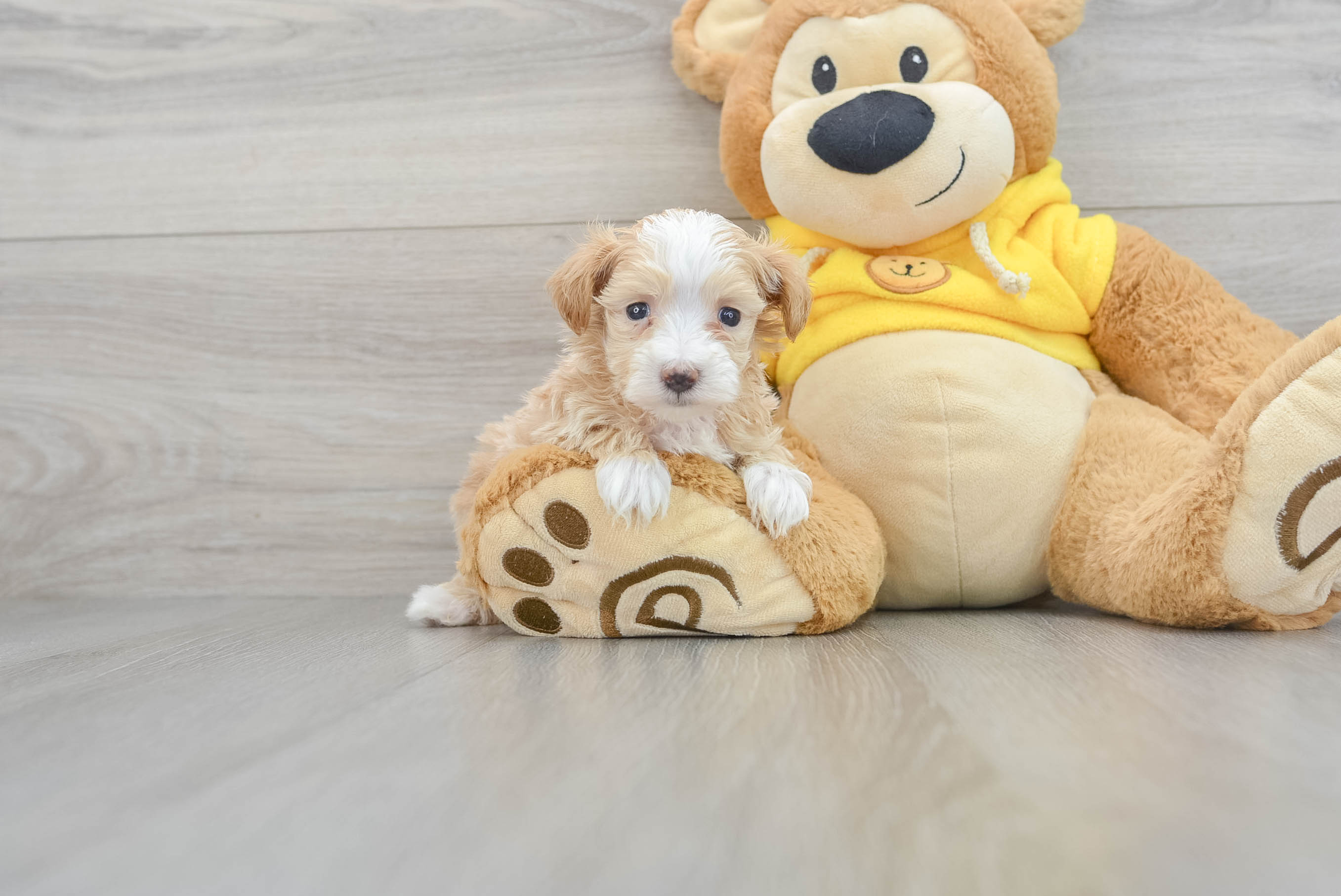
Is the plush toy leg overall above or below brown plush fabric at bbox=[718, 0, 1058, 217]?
below

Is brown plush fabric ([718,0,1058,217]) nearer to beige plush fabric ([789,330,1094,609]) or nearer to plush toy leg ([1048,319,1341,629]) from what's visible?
beige plush fabric ([789,330,1094,609])

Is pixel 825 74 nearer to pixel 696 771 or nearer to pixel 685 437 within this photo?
pixel 685 437

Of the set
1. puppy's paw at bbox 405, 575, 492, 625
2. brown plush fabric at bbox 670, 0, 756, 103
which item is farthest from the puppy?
brown plush fabric at bbox 670, 0, 756, 103

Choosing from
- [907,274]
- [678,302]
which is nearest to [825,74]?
[907,274]

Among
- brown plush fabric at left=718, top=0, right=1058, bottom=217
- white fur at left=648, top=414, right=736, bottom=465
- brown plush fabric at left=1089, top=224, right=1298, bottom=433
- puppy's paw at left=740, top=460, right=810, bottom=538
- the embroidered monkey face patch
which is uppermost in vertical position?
brown plush fabric at left=718, top=0, right=1058, bottom=217

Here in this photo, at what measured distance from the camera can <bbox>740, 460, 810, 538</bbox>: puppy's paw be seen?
2.46ft

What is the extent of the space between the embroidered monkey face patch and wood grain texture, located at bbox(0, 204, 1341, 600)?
0.43 meters

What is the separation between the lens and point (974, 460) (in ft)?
2.81

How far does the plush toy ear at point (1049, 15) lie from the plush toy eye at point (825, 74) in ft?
0.69

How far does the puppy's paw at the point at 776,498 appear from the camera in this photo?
29.6 inches

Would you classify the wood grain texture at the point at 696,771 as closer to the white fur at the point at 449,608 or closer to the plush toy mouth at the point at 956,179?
the white fur at the point at 449,608

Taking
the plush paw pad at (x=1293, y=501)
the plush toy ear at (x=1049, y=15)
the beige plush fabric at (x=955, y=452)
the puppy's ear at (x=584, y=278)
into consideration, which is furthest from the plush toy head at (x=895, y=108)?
the plush paw pad at (x=1293, y=501)

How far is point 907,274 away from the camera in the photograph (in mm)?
929

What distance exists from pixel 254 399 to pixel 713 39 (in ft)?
→ 2.45
